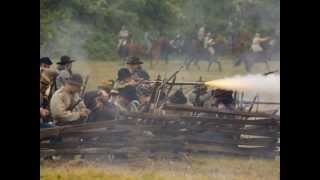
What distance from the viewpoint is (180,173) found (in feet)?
7.37

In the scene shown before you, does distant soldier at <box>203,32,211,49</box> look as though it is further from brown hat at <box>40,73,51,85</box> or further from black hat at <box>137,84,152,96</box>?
brown hat at <box>40,73,51,85</box>

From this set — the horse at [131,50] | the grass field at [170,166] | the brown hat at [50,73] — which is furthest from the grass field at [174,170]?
the horse at [131,50]

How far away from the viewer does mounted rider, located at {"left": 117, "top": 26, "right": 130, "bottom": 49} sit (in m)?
2.30

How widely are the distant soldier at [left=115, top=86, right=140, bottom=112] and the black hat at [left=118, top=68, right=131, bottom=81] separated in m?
0.05

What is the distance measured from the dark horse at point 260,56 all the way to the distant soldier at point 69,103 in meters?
0.76

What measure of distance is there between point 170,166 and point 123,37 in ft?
2.14

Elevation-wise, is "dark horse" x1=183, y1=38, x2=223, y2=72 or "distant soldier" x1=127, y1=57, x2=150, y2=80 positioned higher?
"dark horse" x1=183, y1=38, x2=223, y2=72

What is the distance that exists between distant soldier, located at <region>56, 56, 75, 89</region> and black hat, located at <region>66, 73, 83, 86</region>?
0.02 metres

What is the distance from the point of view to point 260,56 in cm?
Answer: 225

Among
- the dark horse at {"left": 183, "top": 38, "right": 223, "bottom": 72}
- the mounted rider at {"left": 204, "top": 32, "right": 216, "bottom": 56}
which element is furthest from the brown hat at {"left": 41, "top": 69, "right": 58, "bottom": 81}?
the mounted rider at {"left": 204, "top": 32, "right": 216, "bottom": 56}

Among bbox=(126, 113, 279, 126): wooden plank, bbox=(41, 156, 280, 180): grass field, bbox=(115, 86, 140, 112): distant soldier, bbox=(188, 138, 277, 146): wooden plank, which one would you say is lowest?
bbox=(41, 156, 280, 180): grass field
